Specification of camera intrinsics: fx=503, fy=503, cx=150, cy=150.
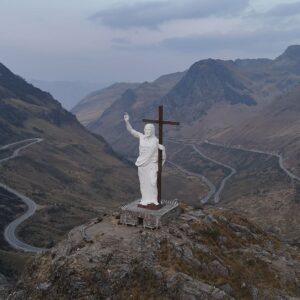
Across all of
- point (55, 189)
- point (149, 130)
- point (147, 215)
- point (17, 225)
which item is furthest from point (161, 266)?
point (55, 189)

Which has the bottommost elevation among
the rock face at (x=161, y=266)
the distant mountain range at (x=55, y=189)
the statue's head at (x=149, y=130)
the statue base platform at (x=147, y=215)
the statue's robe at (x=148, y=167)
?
the distant mountain range at (x=55, y=189)

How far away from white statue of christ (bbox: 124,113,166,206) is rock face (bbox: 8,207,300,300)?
8.78 ft

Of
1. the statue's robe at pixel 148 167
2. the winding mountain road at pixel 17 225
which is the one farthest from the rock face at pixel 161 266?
the winding mountain road at pixel 17 225

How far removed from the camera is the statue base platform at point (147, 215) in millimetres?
34562

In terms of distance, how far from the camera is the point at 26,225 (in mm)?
102938

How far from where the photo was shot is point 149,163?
36312 millimetres

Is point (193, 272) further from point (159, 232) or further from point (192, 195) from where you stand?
point (192, 195)

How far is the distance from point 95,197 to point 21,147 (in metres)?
40.0

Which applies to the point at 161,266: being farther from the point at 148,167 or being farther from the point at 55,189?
the point at 55,189

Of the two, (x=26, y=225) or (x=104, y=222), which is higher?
(x=104, y=222)

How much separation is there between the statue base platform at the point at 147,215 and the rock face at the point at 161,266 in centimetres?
57

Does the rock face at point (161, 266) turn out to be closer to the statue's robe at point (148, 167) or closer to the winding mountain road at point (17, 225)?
the statue's robe at point (148, 167)

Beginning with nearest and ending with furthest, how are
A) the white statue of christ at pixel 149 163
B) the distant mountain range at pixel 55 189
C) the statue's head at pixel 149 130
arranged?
the statue's head at pixel 149 130, the white statue of christ at pixel 149 163, the distant mountain range at pixel 55 189

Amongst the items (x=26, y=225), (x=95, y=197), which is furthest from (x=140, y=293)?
(x=95, y=197)
